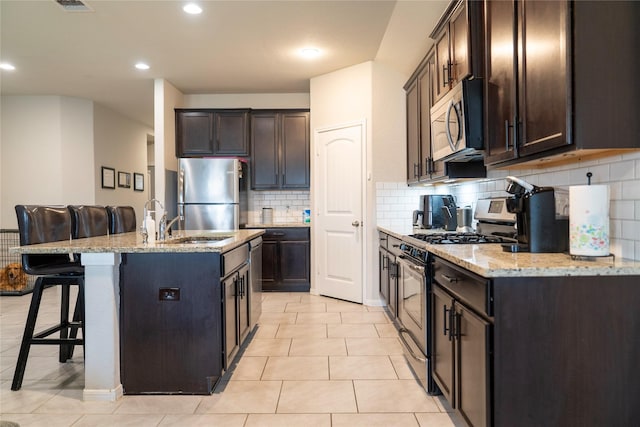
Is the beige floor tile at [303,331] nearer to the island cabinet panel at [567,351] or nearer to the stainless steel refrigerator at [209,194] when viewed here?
the stainless steel refrigerator at [209,194]

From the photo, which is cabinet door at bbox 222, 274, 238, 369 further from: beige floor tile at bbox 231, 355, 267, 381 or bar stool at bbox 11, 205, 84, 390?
bar stool at bbox 11, 205, 84, 390

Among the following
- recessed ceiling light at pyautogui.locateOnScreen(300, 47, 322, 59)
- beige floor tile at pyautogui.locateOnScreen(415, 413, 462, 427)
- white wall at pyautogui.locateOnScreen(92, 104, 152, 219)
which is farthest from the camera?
white wall at pyautogui.locateOnScreen(92, 104, 152, 219)

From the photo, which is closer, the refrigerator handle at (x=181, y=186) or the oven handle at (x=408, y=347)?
the oven handle at (x=408, y=347)

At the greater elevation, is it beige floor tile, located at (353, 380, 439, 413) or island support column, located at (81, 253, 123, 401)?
island support column, located at (81, 253, 123, 401)

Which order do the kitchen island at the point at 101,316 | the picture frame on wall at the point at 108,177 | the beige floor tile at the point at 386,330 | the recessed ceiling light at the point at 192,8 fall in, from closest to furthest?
the kitchen island at the point at 101,316
the recessed ceiling light at the point at 192,8
the beige floor tile at the point at 386,330
the picture frame on wall at the point at 108,177

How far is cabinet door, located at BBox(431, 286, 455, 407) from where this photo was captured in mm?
1926

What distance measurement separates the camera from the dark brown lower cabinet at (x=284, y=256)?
520 centimetres

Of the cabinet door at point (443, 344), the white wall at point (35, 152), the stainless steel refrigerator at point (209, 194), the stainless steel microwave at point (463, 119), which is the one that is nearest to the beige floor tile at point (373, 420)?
the cabinet door at point (443, 344)

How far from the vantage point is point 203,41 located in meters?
3.94

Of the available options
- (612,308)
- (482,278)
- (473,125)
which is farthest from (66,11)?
(612,308)

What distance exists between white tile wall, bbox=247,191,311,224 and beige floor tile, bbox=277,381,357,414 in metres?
3.44

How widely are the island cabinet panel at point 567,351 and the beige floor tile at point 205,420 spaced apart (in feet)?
4.18

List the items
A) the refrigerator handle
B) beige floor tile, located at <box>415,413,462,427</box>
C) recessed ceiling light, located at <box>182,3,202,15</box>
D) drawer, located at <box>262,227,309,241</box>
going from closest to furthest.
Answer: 1. beige floor tile, located at <box>415,413,462,427</box>
2. recessed ceiling light, located at <box>182,3,202,15</box>
3. the refrigerator handle
4. drawer, located at <box>262,227,309,241</box>

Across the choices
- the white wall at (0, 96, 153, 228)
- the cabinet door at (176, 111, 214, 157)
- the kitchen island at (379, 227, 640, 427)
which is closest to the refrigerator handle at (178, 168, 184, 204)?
the cabinet door at (176, 111, 214, 157)
